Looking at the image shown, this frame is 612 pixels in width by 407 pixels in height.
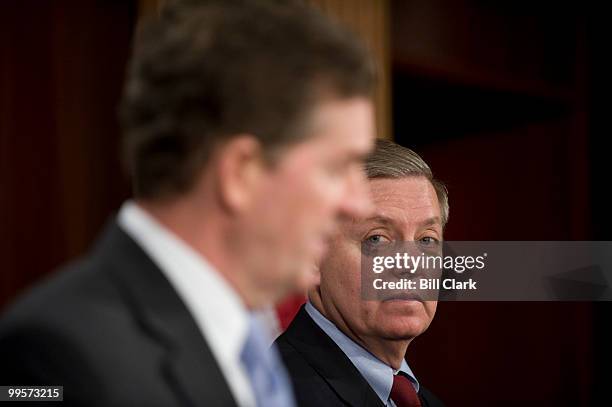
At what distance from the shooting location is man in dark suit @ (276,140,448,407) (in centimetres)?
119

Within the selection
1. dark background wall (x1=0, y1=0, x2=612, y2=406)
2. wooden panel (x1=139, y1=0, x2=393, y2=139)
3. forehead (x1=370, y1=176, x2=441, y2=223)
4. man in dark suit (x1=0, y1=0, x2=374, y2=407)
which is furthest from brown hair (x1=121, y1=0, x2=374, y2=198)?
wooden panel (x1=139, y1=0, x2=393, y2=139)

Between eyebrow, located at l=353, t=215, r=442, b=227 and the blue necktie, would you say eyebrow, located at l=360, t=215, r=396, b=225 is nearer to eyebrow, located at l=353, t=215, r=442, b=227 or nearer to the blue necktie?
eyebrow, located at l=353, t=215, r=442, b=227

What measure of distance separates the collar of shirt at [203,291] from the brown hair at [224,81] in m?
0.04

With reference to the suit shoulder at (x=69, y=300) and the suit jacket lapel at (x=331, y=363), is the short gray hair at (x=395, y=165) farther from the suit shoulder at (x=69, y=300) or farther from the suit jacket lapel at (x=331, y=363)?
the suit shoulder at (x=69, y=300)

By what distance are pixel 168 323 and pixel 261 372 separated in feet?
0.41

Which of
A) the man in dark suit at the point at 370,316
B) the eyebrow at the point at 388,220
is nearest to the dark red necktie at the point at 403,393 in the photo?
the man in dark suit at the point at 370,316

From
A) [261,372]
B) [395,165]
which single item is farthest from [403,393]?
[261,372]

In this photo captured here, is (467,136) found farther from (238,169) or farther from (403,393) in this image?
(238,169)

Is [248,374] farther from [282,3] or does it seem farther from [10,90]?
[10,90]

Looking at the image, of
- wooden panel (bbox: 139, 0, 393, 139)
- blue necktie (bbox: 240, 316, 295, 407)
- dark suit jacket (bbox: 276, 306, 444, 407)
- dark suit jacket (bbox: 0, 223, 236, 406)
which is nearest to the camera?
dark suit jacket (bbox: 0, 223, 236, 406)

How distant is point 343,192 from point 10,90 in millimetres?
1964

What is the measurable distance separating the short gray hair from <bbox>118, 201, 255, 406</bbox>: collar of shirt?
0.60 metres

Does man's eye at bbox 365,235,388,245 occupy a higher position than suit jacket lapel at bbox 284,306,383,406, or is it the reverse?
man's eye at bbox 365,235,388,245

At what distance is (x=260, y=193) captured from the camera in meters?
0.68
